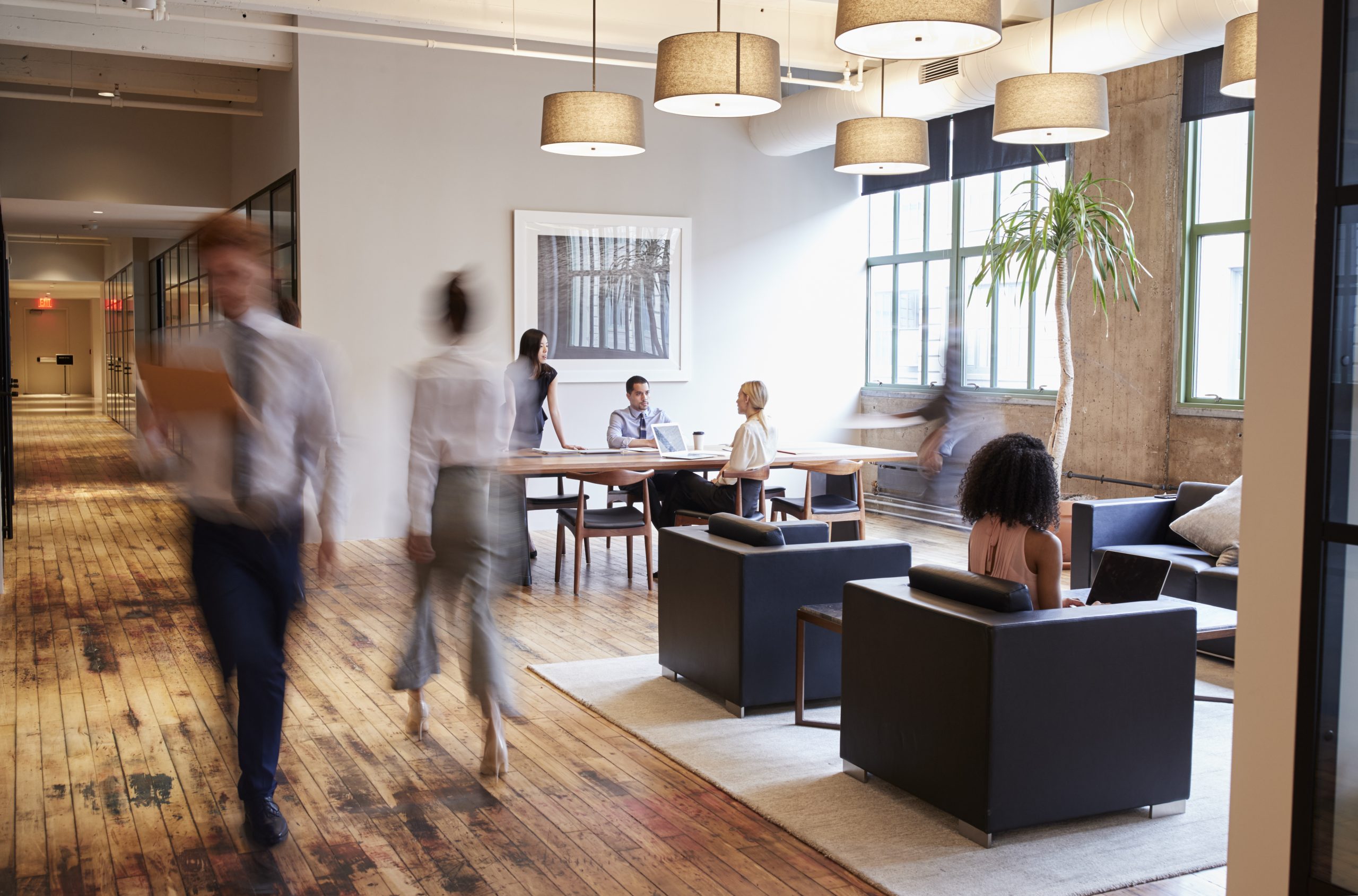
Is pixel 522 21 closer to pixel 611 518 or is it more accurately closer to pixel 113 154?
pixel 611 518

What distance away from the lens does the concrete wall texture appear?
26.9ft

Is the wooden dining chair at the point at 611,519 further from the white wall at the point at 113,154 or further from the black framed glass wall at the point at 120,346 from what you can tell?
the black framed glass wall at the point at 120,346

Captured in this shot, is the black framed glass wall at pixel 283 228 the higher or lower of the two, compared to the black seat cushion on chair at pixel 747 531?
higher

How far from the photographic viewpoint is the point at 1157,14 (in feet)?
22.3

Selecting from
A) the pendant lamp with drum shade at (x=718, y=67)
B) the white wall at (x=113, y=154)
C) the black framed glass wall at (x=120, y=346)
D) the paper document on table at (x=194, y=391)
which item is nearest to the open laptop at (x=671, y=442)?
the pendant lamp with drum shade at (x=718, y=67)

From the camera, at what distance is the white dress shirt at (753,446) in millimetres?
6973

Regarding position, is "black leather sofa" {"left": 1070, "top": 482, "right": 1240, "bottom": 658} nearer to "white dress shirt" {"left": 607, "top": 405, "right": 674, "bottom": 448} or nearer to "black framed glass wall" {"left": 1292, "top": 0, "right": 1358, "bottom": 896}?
"white dress shirt" {"left": 607, "top": 405, "right": 674, "bottom": 448}

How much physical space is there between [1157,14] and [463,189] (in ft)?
17.0

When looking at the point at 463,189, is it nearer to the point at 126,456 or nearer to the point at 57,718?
the point at 57,718

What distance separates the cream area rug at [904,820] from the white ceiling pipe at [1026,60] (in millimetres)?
3880

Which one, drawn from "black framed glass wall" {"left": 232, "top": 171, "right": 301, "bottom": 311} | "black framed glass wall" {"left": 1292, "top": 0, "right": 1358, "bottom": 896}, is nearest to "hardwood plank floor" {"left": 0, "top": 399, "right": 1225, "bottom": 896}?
"black framed glass wall" {"left": 1292, "top": 0, "right": 1358, "bottom": 896}

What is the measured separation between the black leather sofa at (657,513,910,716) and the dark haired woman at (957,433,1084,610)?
3.08 feet

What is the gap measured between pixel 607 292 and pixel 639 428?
2057mm

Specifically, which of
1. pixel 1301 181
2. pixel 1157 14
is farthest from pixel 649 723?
pixel 1157 14
